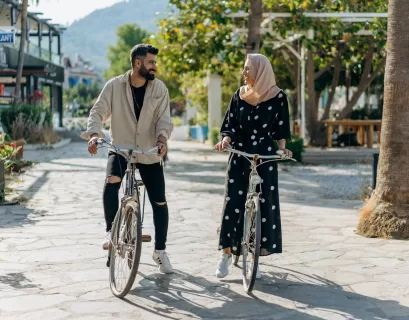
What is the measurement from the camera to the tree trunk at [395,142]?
7949 mm

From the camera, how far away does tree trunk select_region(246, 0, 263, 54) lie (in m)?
16.0

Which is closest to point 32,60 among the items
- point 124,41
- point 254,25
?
point 254,25

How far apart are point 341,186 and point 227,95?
65.8ft

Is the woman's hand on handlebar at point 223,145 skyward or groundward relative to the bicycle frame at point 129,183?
skyward

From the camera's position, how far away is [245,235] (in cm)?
588

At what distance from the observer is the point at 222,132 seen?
239 inches

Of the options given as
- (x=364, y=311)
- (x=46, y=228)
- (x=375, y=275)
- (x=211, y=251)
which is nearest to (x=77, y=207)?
(x=46, y=228)

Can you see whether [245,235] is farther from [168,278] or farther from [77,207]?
[77,207]

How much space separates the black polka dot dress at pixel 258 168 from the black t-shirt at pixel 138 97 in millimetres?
651

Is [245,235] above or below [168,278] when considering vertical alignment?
above

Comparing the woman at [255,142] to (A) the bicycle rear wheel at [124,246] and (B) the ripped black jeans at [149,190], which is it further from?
(A) the bicycle rear wheel at [124,246]

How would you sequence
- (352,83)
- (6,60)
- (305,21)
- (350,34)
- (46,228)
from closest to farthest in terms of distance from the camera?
(46,228) < (305,21) < (350,34) < (352,83) < (6,60)

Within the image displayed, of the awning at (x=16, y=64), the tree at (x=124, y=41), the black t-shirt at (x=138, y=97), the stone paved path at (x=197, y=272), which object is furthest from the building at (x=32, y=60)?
the tree at (x=124, y=41)

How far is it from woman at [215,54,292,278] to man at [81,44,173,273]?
50cm
